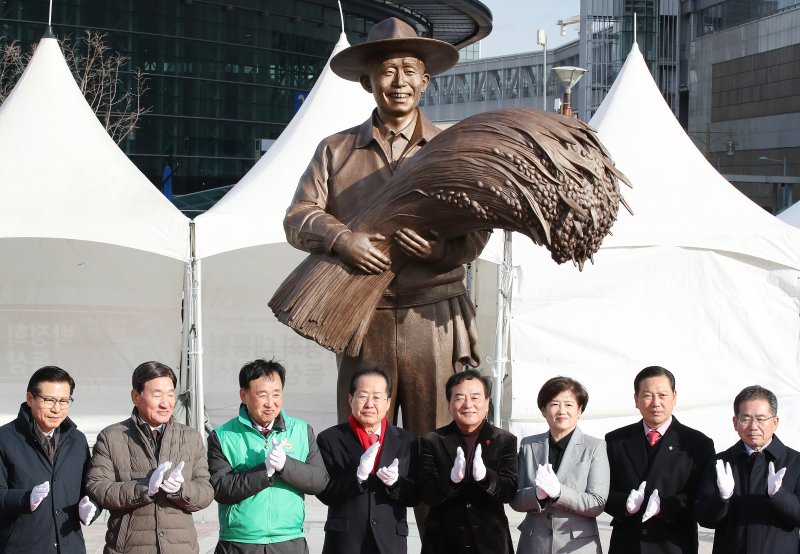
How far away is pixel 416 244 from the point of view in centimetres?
355

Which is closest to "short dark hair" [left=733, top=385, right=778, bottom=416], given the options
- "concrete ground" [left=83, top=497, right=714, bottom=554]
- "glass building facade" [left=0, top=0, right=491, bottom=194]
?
"concrete ground" [left=83, top=497, right=714, bottom=554]

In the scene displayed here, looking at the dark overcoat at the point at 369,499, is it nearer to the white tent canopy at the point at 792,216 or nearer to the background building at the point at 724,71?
the white tent canopy at the point at 792,216

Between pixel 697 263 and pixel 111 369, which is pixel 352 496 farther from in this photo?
pixel 111 369

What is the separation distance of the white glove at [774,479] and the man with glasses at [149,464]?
179 cm

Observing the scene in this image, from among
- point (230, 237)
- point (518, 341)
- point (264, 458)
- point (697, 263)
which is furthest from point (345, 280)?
point (697, 263)

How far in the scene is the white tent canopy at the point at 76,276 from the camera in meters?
8.21

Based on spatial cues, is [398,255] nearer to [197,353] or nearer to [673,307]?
[197,353]

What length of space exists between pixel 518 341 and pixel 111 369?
3556 millimetres

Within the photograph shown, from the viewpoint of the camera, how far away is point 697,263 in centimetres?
885

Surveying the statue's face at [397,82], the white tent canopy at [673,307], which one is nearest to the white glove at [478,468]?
the statue's face at [397,82]

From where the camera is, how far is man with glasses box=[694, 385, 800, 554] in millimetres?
3775

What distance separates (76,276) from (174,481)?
21.8 ft

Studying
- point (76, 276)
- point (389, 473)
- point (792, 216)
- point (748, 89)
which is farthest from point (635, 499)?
point (748, 89)

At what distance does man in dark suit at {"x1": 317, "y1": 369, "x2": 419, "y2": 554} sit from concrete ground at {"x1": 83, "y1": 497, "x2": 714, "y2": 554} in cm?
210
